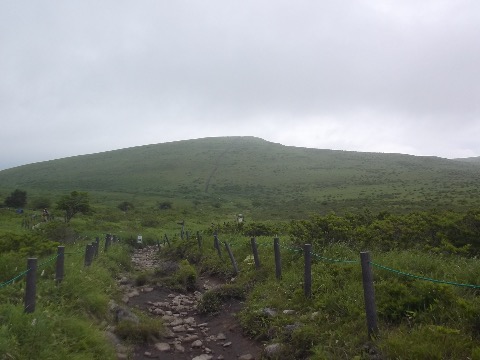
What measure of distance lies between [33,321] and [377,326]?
534 centimetres

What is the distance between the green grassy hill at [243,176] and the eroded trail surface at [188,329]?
Result: 41578 mm

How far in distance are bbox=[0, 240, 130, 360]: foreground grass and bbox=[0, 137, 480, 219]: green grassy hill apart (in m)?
45.2

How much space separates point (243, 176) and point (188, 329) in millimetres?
83902

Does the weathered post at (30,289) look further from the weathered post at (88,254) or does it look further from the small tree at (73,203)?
the small tree at (73,203)

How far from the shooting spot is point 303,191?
73.3m

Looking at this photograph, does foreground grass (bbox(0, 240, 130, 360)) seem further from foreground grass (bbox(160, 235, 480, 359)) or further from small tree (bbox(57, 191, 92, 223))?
small tree (bbox(57, 191, 92, 223))

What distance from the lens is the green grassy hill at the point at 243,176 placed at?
2494 inches

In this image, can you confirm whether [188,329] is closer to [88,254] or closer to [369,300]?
[88,254]

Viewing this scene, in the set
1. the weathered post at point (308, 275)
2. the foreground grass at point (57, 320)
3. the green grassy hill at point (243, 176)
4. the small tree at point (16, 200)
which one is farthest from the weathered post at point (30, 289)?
the green grassy hill at point (243, 176)

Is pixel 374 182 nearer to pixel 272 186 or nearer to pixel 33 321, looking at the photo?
pixel 272 186

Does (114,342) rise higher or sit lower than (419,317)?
lower

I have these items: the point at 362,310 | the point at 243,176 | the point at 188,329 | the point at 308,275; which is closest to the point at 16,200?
the point at 188,329

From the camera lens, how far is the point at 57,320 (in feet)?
21.0

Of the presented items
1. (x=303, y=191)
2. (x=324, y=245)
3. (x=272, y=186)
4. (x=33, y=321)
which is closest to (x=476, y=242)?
(x=324, y=245)
